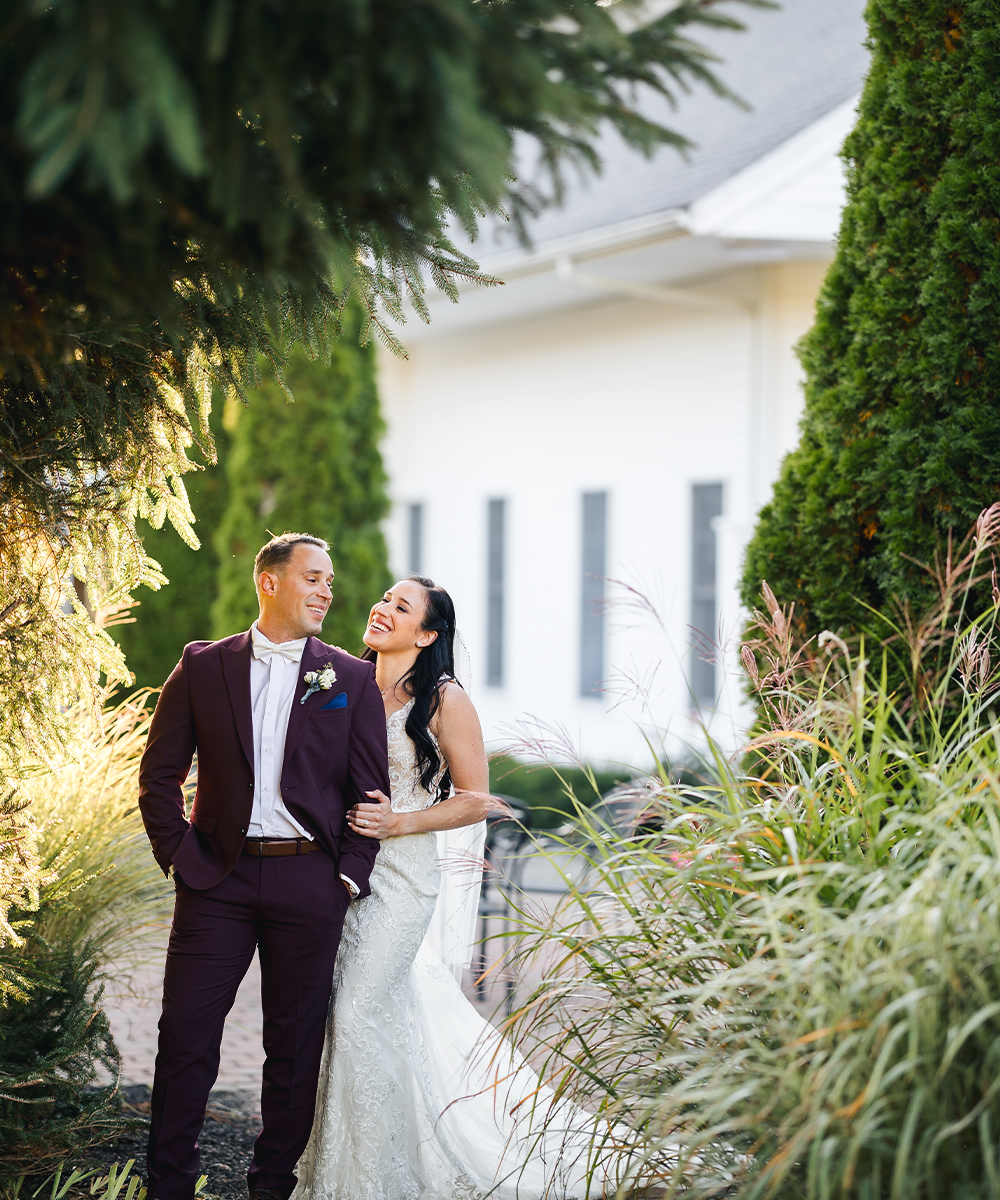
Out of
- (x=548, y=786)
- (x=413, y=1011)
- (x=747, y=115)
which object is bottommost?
(x=548, y=786)

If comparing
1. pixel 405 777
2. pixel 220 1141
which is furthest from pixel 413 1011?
pixel 220 1141

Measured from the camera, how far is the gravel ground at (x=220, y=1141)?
169 inches

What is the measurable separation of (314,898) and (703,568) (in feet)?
26.7

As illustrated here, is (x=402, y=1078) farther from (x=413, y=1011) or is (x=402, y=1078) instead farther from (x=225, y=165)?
(x=225, y=165)

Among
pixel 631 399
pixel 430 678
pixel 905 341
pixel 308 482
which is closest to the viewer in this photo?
pixel 430 678

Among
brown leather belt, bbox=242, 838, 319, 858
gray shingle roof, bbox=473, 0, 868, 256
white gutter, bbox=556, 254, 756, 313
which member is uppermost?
gray shingle roof, bbox=473, 0, 868, 256

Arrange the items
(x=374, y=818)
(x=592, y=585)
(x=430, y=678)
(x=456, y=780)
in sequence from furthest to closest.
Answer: (x=592, y=585) < (x=430, y=678) < (x=456, y=780) < (x=374, y=818)

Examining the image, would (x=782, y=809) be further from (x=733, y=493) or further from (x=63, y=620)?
(x=733, y=493)

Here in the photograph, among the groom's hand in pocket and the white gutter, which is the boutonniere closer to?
the groom's hand in pocket

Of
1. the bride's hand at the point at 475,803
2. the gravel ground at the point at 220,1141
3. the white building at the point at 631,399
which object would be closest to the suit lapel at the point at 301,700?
the bride's hand at the point at 475,803

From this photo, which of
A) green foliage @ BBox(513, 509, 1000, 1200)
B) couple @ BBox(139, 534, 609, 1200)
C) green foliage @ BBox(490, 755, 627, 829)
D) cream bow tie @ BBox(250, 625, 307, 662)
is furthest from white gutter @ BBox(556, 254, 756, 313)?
green foliage @ BBox(513, 509, 1000, 1200)

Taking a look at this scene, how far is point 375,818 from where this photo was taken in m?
3.97

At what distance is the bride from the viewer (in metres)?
4.00

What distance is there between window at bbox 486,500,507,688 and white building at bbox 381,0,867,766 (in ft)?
0.08
